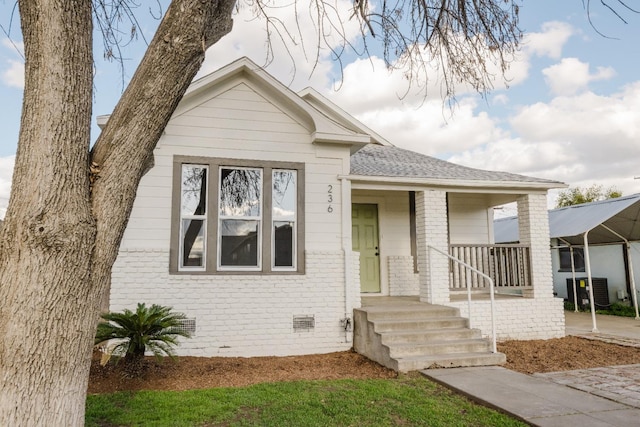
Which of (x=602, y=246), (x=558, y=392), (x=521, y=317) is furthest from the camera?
(x=602, y=246)

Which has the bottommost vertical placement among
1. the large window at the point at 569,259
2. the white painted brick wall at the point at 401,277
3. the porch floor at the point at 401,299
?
the porch floor at the point at 401,299

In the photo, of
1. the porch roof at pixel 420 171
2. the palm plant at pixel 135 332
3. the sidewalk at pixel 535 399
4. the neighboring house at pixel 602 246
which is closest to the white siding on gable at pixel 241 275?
the porch roof at pixel 420 171

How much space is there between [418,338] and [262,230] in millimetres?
3015

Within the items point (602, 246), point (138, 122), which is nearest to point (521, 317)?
point (602, 246)

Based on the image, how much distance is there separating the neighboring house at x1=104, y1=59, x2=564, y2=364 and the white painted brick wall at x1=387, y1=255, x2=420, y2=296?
4.02 feet

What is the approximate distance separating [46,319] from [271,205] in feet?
17.1

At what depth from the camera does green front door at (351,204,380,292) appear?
31.5ft

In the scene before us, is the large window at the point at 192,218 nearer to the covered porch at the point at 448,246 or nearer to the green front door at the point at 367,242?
the covered porch at the point at 448,246

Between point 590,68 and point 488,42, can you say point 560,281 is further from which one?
point 488,42

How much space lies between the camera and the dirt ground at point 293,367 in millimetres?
5439

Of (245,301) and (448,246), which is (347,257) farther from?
(448,246)

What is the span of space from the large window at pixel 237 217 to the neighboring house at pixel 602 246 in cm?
776

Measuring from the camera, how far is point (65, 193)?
2.43 metres

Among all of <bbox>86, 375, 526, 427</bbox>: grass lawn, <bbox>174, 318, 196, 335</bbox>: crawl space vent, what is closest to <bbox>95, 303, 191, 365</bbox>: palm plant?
<bbox>86, 375, 526, 427</bbox>: grass lawn
